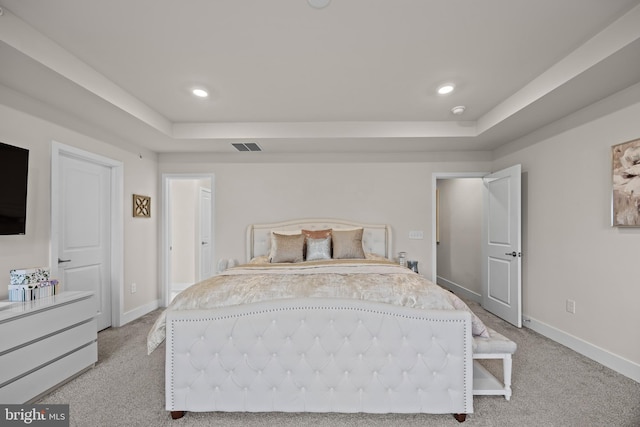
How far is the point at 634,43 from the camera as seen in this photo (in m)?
1.91

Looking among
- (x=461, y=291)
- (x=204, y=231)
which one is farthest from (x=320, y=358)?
(x=204, y=231)

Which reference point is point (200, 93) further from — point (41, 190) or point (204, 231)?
point (204, 231)

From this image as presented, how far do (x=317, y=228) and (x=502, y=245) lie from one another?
2477mm

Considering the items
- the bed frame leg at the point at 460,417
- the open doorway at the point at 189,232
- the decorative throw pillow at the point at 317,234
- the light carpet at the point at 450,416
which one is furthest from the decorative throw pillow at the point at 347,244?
the open doorway at the point at 189,232

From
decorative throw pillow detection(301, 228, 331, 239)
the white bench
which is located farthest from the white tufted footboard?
decorative throw pillow detection(301, 228, 331, 239)

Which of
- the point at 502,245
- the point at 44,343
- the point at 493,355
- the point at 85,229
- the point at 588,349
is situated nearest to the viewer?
the point at 493,355

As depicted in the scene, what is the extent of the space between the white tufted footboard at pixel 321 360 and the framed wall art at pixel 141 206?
107 inches

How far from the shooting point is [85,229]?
3.39m

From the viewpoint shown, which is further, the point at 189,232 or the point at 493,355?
the point at 189,232

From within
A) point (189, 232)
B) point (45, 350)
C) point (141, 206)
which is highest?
point (141, 206)

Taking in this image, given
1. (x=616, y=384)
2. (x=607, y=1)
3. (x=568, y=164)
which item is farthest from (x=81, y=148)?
(x=616, y=384)

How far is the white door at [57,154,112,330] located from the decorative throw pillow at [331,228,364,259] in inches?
102

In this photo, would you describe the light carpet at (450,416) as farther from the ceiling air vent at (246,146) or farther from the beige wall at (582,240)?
the ceiling air vent at (246,146)

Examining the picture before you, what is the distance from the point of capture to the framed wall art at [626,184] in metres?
2.46
